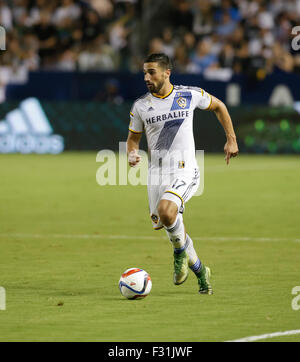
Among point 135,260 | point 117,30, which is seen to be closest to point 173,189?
point 135,260

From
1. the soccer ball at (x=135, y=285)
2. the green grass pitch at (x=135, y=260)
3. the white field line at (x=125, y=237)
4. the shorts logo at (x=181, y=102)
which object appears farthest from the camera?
the white field line at (x=125, y=237)

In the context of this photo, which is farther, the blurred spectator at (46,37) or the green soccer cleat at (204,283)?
the blurred spectator at (46,37)

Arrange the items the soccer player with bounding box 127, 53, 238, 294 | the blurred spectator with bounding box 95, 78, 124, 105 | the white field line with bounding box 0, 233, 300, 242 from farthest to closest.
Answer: the blurred spectator with bounding box 95, 78, 124, 105 → the white field line with bounding box 0, 233, 300, 242 → the soccer player with bounding box 127, 53, 238, 294

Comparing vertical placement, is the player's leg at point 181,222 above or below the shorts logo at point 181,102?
below

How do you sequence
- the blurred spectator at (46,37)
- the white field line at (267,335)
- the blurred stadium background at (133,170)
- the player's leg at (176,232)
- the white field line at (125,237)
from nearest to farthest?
1. the white field line at (267,335)
2. the blurred stadium background at (133,170)
3. the player's leg at (176,232)
4. the white field line at (125,237)
5. the blurred spectator at (46,37)

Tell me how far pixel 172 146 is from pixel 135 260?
210 centimetres

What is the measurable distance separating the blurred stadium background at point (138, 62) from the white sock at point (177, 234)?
17197mm

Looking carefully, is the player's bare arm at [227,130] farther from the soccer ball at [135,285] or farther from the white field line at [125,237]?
the white field line at [125,237]

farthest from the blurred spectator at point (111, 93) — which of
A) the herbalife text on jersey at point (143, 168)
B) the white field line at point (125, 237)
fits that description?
the white field line at point (125, 237)

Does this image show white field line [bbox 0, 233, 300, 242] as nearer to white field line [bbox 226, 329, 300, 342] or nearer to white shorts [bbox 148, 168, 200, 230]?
white shorts [bbox 148, 168, 200, 230]

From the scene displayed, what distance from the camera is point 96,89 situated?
27.4 meters

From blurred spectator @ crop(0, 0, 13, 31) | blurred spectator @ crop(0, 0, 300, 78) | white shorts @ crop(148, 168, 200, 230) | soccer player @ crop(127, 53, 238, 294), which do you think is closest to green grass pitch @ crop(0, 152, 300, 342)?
soccer player @ crop(127, 53, 238, 294)

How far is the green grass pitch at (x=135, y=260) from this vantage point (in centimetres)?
708

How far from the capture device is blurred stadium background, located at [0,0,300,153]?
85.3 ft
